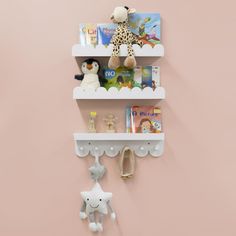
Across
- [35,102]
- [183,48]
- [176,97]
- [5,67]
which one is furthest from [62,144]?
[183,48]

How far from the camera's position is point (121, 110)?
1.37 metres

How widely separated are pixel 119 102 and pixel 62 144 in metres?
0.27

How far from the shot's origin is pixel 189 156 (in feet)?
4.52

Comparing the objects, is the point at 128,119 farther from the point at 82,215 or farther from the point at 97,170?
the point at 82,215

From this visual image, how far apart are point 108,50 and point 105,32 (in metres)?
0.09

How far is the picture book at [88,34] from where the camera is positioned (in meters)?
1.31

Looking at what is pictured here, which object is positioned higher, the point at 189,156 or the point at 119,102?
the point at 119,102

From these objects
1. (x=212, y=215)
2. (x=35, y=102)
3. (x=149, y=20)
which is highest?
(x=149, y=20)

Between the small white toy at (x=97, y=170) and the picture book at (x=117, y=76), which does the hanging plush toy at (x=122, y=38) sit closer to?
the picture book at (x=117, y=76)

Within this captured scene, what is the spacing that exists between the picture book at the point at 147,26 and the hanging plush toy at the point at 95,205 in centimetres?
58

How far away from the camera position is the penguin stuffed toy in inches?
50.2

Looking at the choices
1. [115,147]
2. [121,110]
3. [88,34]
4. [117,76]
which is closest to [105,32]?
[88,34]

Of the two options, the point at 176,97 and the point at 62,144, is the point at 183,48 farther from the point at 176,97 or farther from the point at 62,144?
the point at 62,144

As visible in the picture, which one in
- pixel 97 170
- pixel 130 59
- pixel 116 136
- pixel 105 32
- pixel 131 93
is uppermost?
pixel 105 32
